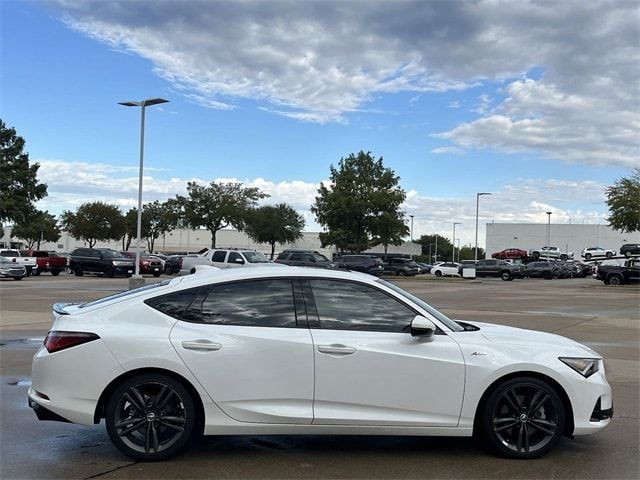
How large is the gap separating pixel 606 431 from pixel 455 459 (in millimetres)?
1880

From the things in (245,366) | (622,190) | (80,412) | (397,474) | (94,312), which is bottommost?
(397,474)

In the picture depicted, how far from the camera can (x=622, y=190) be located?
46.0m

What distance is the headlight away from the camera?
504cm

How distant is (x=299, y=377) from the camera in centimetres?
481

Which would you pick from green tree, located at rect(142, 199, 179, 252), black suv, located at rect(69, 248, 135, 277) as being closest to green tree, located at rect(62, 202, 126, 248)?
green tree, located at rect(142, 199, 179, 252)

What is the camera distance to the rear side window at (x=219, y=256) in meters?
32.4

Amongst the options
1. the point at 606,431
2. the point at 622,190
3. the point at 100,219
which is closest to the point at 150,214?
the point at 100,219

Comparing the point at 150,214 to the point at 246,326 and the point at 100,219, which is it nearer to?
the point at 100,219

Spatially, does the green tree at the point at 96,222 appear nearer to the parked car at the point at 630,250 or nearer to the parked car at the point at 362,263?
the parked car at the point at 362,263

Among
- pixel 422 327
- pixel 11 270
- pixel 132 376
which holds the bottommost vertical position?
pixel 11 270

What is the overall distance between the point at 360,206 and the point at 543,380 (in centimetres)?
5123

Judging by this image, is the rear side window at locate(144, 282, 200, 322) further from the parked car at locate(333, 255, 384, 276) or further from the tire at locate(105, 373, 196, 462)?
the parked car at locate(333, 255, 384, 276)

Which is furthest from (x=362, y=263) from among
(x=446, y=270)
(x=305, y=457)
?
(x=305, y=457)

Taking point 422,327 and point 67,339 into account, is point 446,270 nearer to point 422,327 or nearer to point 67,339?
point 422,327
